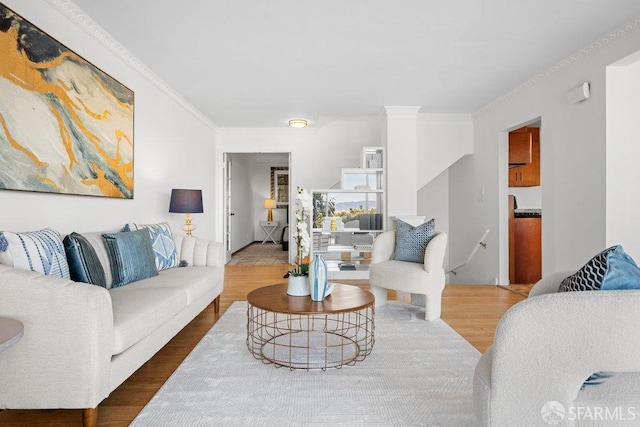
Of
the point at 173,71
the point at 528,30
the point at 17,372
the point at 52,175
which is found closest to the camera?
the point at 17,372

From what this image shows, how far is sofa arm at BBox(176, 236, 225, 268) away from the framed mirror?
23.3 ft

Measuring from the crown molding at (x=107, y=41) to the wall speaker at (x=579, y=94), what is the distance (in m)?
4.21

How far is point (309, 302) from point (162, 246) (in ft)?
5.59

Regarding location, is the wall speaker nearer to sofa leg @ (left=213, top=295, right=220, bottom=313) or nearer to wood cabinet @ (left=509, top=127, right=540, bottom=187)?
wood cabinet @ (left=509, top=127, right=540, bottom=187)

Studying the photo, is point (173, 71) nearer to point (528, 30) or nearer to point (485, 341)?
point (528, 30)

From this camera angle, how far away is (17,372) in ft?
5.27

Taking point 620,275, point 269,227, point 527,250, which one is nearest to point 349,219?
point 527,250

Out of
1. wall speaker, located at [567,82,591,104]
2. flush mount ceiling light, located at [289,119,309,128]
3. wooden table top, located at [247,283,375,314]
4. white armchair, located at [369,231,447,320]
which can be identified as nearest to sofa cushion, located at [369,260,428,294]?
white armchair, located at [369,231,447,320]

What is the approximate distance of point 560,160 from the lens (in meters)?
3.80

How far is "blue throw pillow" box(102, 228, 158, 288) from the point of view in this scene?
264 centimetres

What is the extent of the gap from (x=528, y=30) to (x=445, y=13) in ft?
2.70

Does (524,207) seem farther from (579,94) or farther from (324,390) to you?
(324,390)

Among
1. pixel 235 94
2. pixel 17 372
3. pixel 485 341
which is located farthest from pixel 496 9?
pixel 17 372

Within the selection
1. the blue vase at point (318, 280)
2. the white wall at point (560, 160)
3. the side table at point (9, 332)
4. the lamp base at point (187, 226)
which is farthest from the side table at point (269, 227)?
the side table at point (9, 332)
